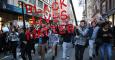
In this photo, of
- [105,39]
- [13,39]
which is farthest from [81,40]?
[13,39]

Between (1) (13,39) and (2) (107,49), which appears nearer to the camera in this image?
(2) (107,49)

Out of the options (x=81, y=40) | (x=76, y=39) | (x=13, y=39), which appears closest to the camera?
(x=81, y=40)

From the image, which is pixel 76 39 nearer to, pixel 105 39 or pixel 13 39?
pixel 105 39

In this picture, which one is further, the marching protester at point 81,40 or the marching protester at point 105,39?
the marching protester at point 81,40

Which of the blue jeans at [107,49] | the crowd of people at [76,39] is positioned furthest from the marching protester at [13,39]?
the blue jeans at [107,49]

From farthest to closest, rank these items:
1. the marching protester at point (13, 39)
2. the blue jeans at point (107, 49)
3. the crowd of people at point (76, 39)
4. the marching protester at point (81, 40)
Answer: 1. the marching protester at point (13, 39)
2. the marching protester at point (81, 40)
3. the crowd of people at point (76, 39)
4. the blue jeans at point (107, 49)

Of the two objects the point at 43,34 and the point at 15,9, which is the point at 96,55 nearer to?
the point at 43,34

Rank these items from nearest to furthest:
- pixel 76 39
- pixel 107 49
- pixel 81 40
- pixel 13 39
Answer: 1. pixel 107 49
2. pixel 81 40
3. pixel 76 39
4. pixel 13 39

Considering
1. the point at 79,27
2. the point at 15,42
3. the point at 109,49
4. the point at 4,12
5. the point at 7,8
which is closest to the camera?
the point at 109,49

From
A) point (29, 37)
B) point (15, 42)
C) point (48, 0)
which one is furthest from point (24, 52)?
point (48, 0)

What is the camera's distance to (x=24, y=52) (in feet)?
46.8

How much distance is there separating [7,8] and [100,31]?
18337mm

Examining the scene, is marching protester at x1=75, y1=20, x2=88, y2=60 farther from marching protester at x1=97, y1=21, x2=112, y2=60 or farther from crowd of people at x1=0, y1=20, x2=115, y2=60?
marching protester at x1=97, y1=21, x2=112, y2=60

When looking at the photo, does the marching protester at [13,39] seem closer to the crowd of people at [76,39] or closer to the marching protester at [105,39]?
the crowd of people at [76,39]
